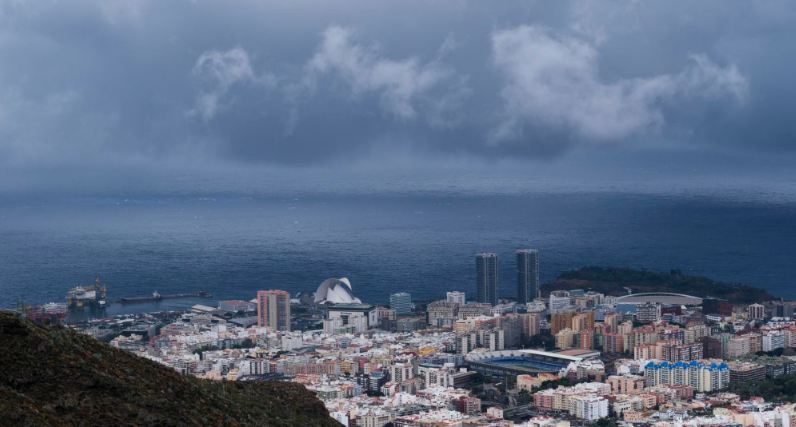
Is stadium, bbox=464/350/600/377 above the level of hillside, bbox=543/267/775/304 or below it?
below

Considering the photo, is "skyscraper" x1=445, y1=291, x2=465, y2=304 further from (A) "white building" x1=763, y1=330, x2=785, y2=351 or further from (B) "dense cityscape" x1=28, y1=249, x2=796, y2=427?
(A) "white building" x1=763, y1=330, x2=785, y2=351

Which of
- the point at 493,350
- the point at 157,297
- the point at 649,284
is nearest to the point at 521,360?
the point at 493,350

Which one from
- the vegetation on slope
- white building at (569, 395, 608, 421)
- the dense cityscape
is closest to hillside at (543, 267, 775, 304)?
the dense cityscape

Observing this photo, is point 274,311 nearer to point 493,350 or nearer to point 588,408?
point 493,350

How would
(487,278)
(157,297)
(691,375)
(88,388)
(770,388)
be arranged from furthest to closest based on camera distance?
(487,278), (157,297), (691,375), (770,388), (88,388)

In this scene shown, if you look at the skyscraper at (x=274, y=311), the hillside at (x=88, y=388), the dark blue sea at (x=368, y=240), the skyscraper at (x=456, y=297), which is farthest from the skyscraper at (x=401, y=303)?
the hillside at (x=88, y=388)

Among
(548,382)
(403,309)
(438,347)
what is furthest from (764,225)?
(548,382)
